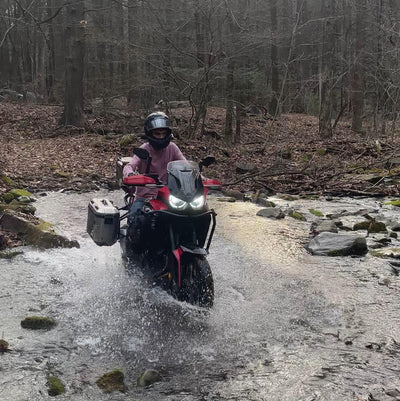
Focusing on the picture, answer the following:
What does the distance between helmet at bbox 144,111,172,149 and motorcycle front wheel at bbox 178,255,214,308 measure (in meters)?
1.62

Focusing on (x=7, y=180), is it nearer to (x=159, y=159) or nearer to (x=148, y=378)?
(x=159, y=159)

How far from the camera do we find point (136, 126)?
62.1 feet

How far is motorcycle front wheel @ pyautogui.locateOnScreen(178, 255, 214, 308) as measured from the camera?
503 centimetres

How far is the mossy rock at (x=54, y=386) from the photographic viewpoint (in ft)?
12.6

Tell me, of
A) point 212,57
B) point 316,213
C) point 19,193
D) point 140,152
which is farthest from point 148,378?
point 212,57

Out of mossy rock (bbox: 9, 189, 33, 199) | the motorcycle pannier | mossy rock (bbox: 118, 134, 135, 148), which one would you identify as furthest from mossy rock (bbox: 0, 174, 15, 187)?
the motorcycle pannier

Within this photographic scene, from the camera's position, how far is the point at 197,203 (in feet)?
16.5

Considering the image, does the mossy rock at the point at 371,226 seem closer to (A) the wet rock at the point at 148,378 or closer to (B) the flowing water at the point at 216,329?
(B) the flowing water at the point at 216,329

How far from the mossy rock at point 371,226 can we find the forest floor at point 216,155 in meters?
3.25

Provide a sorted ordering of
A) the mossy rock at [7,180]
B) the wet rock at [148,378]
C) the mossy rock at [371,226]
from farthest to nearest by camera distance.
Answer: the mossy rock at [7,180], the mossy rock at [371,226], the wet rock at [148,378]

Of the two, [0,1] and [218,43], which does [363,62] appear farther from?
[0,1]

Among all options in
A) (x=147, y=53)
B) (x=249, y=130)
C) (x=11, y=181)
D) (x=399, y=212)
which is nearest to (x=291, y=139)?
(x=249, y=130)

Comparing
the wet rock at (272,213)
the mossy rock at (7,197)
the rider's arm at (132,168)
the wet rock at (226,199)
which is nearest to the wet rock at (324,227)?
the wet rock at (272,213)

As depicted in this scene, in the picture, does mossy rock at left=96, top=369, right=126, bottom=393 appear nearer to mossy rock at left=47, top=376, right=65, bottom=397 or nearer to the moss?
mossy rock at left=47, top=376, right=65, bottom=397
